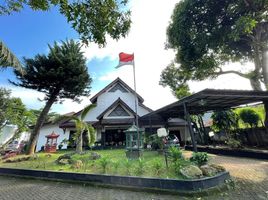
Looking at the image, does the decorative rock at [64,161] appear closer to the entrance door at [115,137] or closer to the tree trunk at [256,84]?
the entrance door at [115,137]

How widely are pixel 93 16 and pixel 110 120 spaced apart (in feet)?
56.8

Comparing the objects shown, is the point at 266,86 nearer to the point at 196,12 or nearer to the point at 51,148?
the point at 196,12

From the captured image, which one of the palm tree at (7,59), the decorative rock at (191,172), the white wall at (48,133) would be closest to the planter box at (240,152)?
the decorative rock at (191,172)

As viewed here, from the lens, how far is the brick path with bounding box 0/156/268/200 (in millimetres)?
5832

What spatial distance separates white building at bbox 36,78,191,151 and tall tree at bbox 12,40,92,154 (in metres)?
5.30

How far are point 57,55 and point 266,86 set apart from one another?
1836 centimetres

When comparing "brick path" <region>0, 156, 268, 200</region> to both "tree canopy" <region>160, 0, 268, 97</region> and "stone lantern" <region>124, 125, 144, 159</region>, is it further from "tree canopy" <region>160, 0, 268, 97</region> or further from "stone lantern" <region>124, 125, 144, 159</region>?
"tree canopy" <region>160, 0, 268, 97</region>

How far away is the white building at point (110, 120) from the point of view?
2168cm

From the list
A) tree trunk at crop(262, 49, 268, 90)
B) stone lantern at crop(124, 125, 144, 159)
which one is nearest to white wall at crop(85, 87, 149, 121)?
stone lantern at crop(124, 125, 144, 159)

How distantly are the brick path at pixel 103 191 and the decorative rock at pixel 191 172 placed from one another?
82cm

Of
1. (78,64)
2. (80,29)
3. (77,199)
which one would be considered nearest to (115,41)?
(80,29)

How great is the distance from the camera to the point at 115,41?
17.8 feet

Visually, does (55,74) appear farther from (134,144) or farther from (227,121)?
(227,121)

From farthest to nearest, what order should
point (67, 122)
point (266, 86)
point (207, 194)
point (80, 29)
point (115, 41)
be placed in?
point (67, 122) → point (266, 86) → point (207, 194) → point (115, 41) → point (80, 29)
